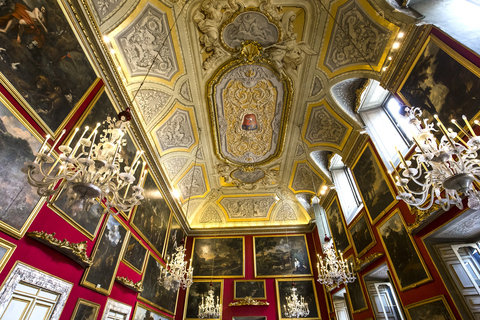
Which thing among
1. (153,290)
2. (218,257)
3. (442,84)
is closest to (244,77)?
(442,84)

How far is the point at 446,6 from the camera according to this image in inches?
190

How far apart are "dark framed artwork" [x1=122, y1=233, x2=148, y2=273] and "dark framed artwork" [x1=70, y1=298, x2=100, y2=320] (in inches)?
67.6

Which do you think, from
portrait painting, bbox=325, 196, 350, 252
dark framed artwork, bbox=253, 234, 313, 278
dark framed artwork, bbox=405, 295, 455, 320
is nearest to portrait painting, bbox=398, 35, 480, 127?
dark framed artwork, bbox=405, 295, 455, 320

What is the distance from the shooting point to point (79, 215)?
19.3ft

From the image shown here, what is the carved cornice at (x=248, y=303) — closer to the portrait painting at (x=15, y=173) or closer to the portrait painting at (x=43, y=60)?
the portrait painting at (x=15, y=173)

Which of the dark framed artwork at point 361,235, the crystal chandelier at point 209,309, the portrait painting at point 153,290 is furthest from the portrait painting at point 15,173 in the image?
the dark framed artwork at point 361,235

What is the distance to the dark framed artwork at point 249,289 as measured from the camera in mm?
13352

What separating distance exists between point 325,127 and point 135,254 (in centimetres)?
920

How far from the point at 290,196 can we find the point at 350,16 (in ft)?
35.4

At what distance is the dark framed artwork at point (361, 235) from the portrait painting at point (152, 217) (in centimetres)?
849

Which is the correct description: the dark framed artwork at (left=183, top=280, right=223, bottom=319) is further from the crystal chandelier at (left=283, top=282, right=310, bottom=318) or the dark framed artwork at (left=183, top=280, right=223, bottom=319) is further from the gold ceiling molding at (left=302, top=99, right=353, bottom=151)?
the gold ceiling molding at (left=302, top=99, right=353, bottom=151)

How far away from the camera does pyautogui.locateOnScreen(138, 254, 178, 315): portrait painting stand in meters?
9.55

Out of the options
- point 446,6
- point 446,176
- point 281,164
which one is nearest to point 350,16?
point 446,6

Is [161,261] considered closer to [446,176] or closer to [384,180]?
[384,180]
